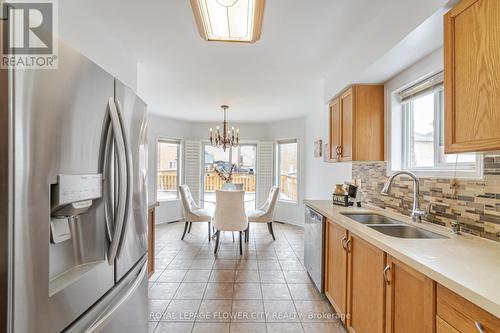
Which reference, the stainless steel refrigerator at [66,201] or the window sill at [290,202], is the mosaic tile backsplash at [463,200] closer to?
the stainless steel refrigerator at [66,201]

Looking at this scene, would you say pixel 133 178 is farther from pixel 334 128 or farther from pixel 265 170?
pixel 265 170

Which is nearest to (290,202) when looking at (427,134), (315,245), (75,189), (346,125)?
(315,245)

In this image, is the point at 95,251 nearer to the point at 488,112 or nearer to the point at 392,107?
the point at 488,112

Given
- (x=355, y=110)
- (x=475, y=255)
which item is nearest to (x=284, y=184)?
(x=355, y=110)

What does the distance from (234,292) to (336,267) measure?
1078 mm

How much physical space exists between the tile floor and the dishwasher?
17 centimetres

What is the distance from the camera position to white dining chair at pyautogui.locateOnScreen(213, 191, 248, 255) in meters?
3.46

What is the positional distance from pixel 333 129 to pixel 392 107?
0.72 meters

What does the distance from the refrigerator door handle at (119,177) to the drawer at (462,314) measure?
1.27 m

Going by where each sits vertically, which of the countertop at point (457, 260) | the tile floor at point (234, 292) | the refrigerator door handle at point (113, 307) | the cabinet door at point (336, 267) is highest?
the countertop at point (457, 260)

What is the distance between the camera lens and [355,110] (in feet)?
7.67

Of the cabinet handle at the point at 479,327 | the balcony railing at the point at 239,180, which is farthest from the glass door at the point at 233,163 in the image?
the cabinet handle at the point at 479,327

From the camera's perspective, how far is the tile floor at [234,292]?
1.98 m
